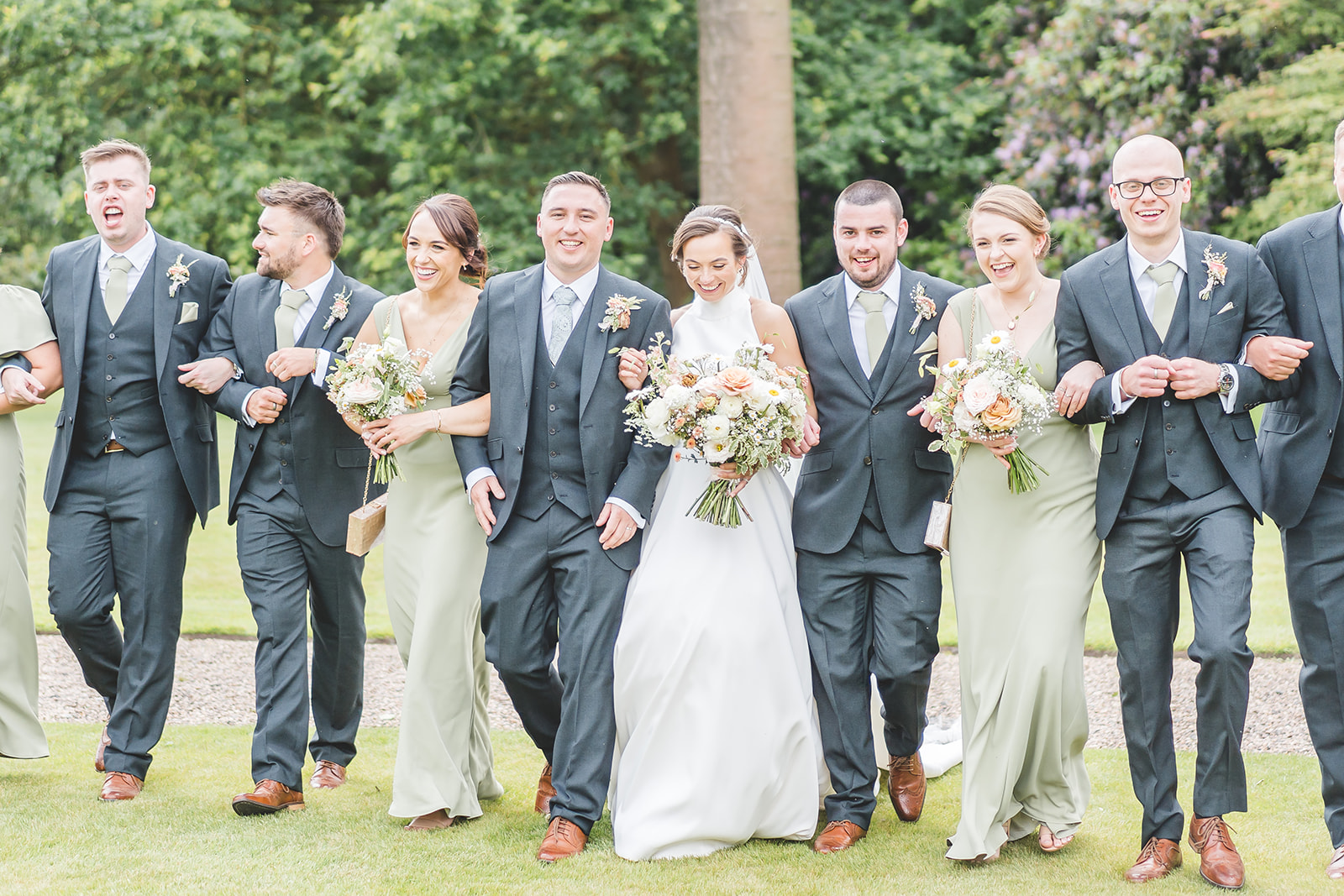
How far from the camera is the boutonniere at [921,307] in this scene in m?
5.63

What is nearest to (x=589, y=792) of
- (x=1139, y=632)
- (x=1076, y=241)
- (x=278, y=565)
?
(x=278, y=565)

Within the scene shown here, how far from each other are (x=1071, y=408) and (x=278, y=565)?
11.2 feet

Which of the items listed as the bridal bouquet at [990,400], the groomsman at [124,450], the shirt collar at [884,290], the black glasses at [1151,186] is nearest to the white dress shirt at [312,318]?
the groomsman at [124,450]

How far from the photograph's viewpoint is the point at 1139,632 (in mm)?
5148

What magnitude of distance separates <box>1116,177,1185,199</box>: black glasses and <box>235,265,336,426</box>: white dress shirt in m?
3.33

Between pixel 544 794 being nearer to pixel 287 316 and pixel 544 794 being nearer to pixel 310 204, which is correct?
pixel 287 316

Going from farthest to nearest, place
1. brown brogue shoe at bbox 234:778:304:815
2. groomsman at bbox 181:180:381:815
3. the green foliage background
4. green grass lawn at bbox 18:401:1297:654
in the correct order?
the green foliage background → green grass lawn at bbox 18:401:1297:654 → groomsman at bbox 181:180:381:815 → brown brogue shoe at bbox 234:778:304:815

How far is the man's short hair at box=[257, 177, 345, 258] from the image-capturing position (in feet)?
20.5

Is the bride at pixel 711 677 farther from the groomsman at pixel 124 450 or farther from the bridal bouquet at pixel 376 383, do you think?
the groomsman at pixel 124 450

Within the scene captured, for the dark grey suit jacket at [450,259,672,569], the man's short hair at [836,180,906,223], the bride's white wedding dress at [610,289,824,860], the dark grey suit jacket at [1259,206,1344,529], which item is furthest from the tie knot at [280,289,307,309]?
the dark grey suit jacket at [1259,206,1344,529]

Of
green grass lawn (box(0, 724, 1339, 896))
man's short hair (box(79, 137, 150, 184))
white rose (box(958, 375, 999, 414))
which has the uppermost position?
man's short hair (box(79, 137, 150, 184))

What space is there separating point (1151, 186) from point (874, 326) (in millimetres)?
1179

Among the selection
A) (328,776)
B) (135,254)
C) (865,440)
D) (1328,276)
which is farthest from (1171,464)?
(135,254)

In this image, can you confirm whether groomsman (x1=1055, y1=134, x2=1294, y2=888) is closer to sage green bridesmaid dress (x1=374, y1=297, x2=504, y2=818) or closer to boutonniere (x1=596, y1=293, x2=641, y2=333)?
boutonniere (x1=596, y1=293, x2=641, y2=333)
